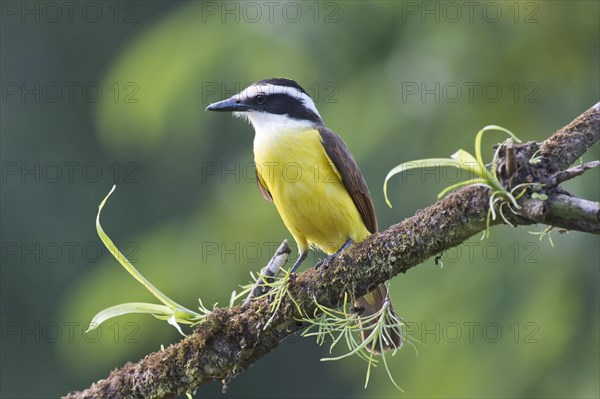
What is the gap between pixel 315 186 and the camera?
4.67m

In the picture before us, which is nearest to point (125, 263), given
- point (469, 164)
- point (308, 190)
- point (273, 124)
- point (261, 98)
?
point (308, 190)

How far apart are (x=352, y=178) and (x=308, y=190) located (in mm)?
243

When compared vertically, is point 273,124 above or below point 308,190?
above

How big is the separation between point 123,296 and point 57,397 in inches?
303

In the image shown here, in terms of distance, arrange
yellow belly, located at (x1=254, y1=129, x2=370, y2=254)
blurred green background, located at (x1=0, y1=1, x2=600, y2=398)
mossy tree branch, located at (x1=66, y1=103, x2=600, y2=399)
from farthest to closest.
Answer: blurred green background, located at (x1=0, y1=1, x2=600, y2=398) < yellow belly, located at (x1=254, y1=129, x2=370, y2=254) < mossy tree branch, located at (x1=66, y1=103, x2=600, y2=399)

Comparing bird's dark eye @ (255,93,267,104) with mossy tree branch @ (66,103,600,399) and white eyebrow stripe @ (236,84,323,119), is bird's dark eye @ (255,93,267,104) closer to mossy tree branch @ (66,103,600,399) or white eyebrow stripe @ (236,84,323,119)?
white eyebrow stripe @ (236,84,323,119)

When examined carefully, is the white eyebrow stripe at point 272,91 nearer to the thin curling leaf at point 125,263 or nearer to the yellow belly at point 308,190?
the yellow belly at point 308,190

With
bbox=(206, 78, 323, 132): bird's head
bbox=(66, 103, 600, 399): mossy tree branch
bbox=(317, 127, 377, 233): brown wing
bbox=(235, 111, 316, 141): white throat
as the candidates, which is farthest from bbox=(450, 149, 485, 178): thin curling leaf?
bbox=(206, 78, 323, 132): bird's head

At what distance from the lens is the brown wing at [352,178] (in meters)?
4.73

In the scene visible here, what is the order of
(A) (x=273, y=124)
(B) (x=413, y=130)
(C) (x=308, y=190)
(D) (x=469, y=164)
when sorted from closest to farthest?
(D) (x=469, y=164), (C) (x=308, y=190), (A) (x=273, y=124), (B) (x=413, y=130)

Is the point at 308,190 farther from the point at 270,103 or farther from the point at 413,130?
the point at 413,130

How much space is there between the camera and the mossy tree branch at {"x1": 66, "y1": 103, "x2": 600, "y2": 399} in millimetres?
2861

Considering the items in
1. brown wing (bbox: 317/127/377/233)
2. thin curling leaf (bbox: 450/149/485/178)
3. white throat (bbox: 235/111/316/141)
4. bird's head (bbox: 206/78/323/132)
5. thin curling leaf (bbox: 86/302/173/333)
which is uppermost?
thin curling leaf (bbox: 450/149/485/178)

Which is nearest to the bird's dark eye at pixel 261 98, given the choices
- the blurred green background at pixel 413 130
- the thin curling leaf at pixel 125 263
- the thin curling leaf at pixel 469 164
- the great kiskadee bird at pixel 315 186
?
the great kiskadee bird at pixel 315 186
